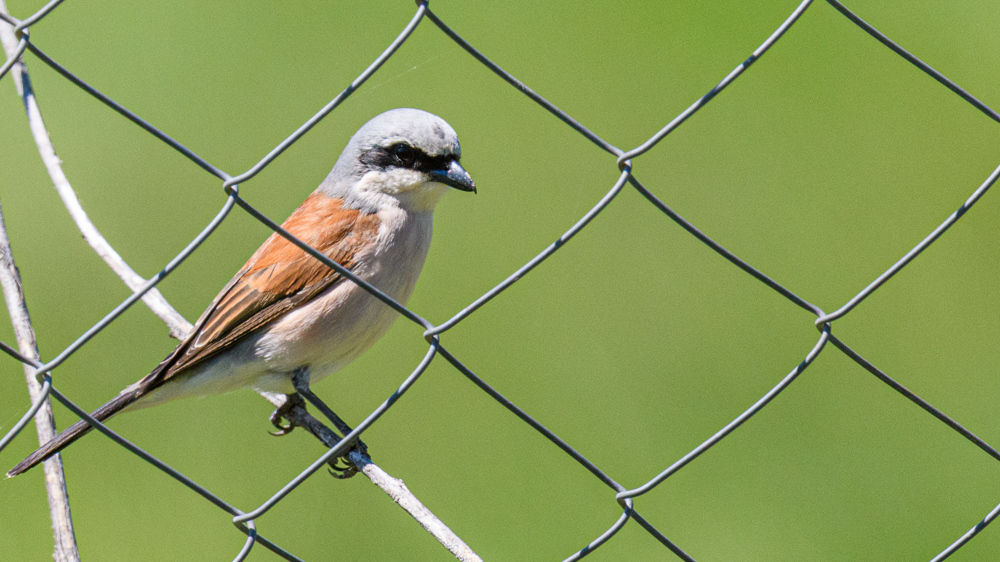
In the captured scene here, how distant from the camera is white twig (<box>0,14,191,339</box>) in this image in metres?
2.45

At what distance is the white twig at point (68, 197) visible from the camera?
2.45m

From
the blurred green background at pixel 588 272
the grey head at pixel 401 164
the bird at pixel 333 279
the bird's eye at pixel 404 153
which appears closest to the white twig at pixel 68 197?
the bird at pixel 333 279

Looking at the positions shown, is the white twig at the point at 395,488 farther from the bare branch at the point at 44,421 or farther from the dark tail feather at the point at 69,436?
the bare branch at the point at 44,421

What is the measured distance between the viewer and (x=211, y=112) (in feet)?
19.9

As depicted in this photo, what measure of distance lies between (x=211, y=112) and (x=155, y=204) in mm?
683

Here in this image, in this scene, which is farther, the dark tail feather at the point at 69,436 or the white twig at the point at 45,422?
the dark tail feather at the point at 69,436

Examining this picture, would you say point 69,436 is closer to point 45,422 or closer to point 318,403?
point 45,422

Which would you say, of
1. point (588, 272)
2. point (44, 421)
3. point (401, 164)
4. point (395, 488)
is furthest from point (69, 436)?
point (588, 272)

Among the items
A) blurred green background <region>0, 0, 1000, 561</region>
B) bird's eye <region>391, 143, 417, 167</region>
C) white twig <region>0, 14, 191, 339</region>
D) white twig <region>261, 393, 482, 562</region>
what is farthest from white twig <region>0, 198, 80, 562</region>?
blurred green background <region>0, 0, 1000, 561</region>

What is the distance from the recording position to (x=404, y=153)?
10.1ft

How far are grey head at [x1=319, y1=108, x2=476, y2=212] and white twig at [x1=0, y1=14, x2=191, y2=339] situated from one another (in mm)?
605

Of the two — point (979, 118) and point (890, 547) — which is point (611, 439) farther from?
point (979, 118)

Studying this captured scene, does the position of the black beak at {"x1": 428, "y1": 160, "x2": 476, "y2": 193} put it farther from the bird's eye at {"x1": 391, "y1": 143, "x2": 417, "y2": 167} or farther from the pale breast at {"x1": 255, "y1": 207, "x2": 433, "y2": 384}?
the pale breast at {"x1": 255, "y1": 207, "x2": 433, "y2": 384}

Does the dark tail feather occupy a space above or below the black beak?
below
